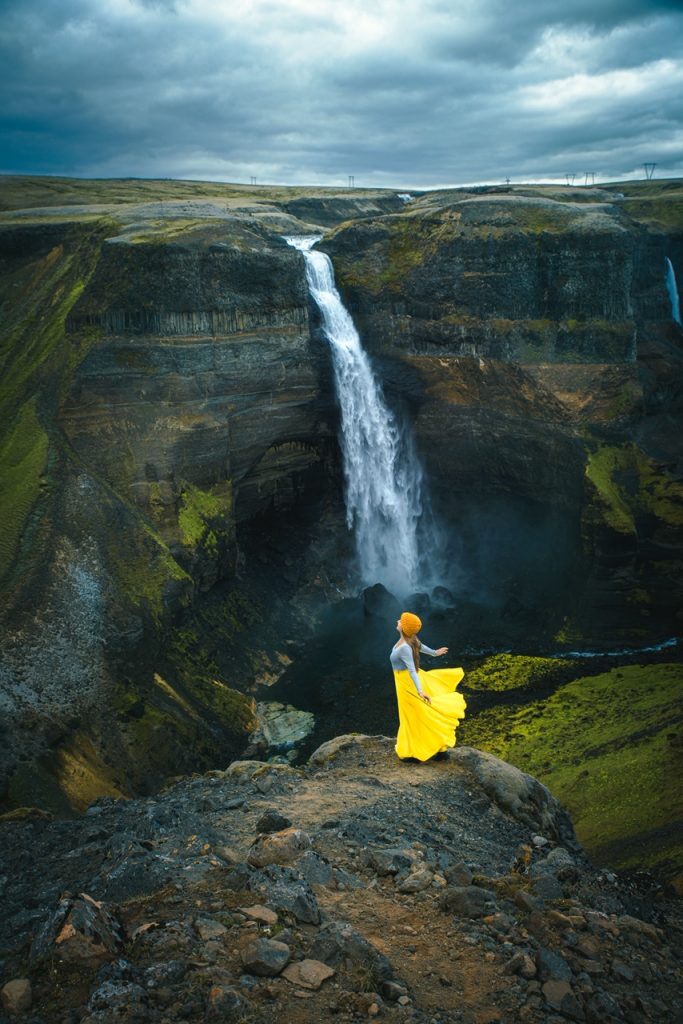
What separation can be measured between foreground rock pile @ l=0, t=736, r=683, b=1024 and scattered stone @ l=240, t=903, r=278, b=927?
0.01m

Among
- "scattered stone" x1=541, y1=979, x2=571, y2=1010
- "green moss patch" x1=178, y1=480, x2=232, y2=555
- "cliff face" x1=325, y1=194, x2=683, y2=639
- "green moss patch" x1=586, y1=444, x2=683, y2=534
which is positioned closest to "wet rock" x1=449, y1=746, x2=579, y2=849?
"scattered stone" x1=541, y1=979, x2=571, y2=1010

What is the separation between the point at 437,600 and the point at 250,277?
641 inches

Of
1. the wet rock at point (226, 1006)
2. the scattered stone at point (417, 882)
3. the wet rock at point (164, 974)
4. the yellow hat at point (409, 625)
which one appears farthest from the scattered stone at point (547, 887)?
the wet rock at point (164, 974)

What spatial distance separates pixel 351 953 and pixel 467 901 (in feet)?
6.77

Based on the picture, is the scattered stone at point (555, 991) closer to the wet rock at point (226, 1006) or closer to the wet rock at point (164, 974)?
the wet rock at point (226, 1006)

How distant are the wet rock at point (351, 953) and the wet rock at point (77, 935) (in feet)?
6.45

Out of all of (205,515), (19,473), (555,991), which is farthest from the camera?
(205,515)

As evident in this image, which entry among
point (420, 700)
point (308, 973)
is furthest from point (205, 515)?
point (308, 973)

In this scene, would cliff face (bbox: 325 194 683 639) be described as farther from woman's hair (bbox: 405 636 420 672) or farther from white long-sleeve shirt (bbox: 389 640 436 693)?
white long-sleeve shirt (bbox: 389 640 436 693)

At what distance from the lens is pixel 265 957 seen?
25.8 ft

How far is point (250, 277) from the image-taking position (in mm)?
33500

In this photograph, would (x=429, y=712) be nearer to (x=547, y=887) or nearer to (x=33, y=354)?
(x=547, y=887)

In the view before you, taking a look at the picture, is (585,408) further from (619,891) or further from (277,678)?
(619,891)

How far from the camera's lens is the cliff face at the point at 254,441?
24750 millimetres
